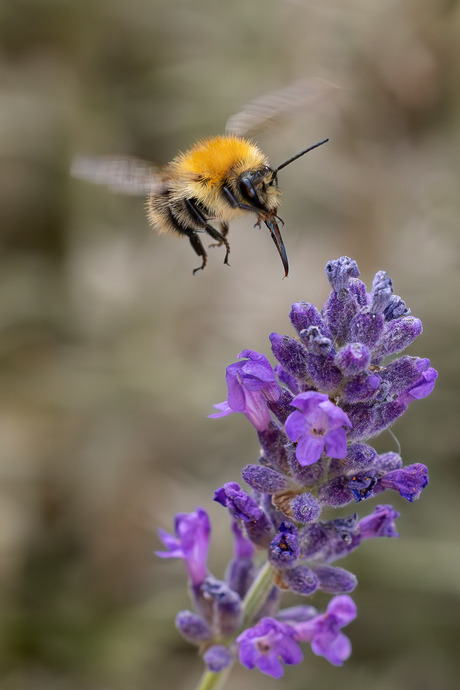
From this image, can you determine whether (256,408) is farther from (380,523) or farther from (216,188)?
(216,188)

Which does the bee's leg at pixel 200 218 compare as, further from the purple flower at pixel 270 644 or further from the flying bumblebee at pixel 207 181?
the purple flower at pixel 270 644

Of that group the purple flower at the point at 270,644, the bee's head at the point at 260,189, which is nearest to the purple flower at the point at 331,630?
the purple flower at the point at 270,644

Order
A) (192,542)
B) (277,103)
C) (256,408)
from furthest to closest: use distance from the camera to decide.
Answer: (277,103), (192,542), (256,408)

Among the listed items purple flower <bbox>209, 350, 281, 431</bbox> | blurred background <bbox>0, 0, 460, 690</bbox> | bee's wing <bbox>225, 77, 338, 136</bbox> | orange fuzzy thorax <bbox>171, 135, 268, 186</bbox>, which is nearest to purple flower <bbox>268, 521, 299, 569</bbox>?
purple flower <bbox>209, 350, 281, 431</bbox>

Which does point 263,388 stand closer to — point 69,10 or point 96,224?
point 96,224

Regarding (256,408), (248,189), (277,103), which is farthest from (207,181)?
(256,408)

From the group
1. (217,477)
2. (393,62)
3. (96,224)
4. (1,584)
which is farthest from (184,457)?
(393,62)
